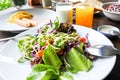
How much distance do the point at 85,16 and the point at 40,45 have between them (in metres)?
0.39

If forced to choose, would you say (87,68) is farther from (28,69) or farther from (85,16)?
(85,16)

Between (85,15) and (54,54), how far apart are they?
1.52ft

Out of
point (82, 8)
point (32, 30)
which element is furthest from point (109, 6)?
point (32, 30)

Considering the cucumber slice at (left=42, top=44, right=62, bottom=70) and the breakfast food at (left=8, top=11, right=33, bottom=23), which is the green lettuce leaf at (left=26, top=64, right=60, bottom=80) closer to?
the cucumber slice at (left=42, top=44, right=62, bottom=70)

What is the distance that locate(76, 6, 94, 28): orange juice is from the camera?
3.84 feet

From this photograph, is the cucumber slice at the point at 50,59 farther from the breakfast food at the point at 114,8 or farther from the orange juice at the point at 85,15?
the breakfast food at the point at 114,8

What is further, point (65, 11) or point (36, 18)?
point (36, 18)

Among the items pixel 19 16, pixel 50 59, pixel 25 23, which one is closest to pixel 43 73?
pixel 50 59

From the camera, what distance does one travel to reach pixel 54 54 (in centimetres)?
78

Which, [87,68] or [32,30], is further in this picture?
[32,30]

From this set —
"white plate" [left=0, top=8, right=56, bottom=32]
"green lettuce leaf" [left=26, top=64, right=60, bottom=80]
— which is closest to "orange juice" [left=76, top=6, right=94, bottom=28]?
"white plate" [left=0, top=8, right=56, bottom=32]

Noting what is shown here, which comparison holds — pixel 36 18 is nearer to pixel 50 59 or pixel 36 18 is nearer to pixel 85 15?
pixel 85 15

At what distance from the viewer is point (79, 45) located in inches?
33.6

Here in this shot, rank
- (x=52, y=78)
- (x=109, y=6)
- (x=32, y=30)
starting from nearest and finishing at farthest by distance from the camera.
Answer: (x=52, y=78) < (x=32, y=30) < (x=109, y=6)
